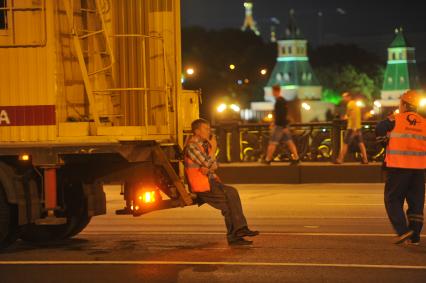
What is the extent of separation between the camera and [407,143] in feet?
33.6

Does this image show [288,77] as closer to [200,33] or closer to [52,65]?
[200,33]

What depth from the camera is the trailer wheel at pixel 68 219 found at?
10.5m

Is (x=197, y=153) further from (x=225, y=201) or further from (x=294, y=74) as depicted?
(x=294, y=74)

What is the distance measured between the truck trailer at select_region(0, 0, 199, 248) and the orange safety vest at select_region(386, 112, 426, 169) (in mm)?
2439

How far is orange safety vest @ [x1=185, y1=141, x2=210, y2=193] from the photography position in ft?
33.8

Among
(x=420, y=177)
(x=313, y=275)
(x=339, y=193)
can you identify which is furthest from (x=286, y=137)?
(x=313, y=275)

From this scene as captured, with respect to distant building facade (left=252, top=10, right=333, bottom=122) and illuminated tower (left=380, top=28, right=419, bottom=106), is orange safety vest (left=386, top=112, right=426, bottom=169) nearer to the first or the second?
illuminated tower (left=380, top=28, right=419, bottom=106)

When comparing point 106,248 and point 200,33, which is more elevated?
point 200,33

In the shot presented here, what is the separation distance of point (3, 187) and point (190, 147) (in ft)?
7.14

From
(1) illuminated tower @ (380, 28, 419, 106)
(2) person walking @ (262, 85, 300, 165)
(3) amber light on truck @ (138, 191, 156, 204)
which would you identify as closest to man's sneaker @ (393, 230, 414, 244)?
(3) amber light on truck @ (138, 191, 156, 204)

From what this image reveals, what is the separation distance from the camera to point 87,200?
34.2ft

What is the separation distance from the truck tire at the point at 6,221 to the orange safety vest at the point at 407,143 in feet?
14.4

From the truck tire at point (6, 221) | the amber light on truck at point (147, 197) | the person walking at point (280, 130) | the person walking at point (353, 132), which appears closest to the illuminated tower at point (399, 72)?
the person walking at point (353, 132)

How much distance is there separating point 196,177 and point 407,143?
2.49 metres
